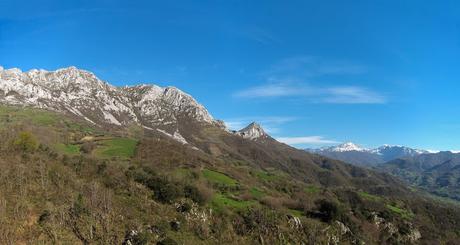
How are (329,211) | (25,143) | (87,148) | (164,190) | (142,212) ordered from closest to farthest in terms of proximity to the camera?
1. (142,212)
2. (164,190)
3. (329,211)
4. (25,143)
5. (87,148)

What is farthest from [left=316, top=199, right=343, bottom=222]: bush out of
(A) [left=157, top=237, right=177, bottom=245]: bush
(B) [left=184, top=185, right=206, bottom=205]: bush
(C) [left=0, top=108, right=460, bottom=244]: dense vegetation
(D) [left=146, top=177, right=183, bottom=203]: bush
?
(A) [left=157, top=237, right=177, bottom=245]: bush

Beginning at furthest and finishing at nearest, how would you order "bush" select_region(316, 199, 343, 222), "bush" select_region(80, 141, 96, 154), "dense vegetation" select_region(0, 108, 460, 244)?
"bush" select_region(80, 141, 96, 154), "bush" select_region(316, 199, 343, 222), "dense vegetation" select_region(0, 108, 460, 244)

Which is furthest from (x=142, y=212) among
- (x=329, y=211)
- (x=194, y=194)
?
(x=329, y=211)

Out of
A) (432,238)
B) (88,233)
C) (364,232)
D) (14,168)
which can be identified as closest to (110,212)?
(88,233)

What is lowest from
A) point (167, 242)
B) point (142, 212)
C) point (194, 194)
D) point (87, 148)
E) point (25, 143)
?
point (167, 242)

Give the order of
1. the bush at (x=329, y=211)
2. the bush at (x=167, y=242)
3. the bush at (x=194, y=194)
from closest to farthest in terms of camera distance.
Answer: the bush at (x=167, y=242), the bush at (x=194, y=194), the bush at (x=329, y=211)

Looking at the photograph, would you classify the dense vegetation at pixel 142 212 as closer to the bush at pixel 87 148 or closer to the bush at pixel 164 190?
the bush at pixel 164 190

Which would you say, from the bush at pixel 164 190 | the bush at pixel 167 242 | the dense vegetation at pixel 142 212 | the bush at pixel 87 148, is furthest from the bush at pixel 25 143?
the bush at pixel 167 242

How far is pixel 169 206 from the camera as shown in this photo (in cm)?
3375

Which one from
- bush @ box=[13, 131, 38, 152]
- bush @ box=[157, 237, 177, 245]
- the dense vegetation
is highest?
bush @ box=[13, 131, 38, 152]

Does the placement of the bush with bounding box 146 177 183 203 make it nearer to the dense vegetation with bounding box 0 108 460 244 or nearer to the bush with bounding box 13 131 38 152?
the dense vegetation with bounding box 0 108 460 244

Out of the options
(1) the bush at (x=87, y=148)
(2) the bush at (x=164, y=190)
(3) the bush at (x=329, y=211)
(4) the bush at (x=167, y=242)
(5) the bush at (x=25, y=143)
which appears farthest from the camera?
(1) the bush at (x=87, y=148)

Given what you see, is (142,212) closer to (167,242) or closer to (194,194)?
(167,242)

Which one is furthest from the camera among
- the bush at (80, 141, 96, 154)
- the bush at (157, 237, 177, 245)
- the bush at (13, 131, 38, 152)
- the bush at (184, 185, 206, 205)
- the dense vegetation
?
the bush at (80, 141, 96, 154)
